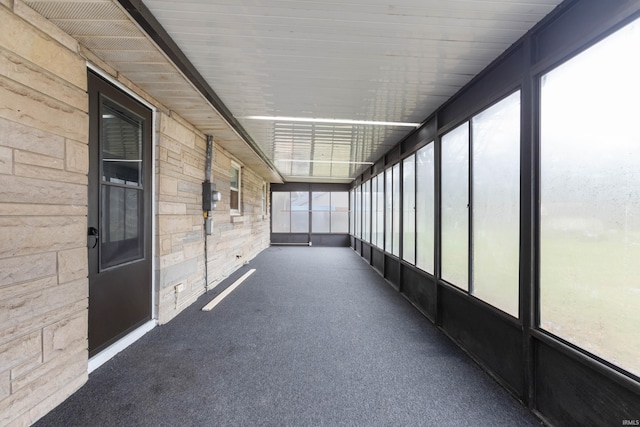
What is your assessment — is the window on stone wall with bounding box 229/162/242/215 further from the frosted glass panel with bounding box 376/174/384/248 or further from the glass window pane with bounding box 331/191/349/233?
the glass window pane with bounding box 331/191/349/233

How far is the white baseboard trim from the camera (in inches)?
88.7

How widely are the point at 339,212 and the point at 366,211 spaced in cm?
324

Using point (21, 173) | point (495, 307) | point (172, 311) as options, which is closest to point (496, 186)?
point (495, 307)

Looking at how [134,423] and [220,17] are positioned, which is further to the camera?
[220,17]

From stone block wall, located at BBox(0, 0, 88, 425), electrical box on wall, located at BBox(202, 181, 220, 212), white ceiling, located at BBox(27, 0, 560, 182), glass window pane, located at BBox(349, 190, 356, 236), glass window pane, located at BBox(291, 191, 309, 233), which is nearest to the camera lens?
stone block wall, located at BBox(0, 0, 88, 425)

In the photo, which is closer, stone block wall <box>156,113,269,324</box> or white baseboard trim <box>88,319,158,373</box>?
white baseboard trim <box>88,319,158,373</box>

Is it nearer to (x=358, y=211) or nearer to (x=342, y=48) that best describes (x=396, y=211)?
(x=342, y=48)

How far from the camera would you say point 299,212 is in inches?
440

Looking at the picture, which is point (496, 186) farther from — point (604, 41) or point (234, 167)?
point (234, 167)

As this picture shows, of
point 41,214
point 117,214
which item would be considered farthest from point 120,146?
point 41,214

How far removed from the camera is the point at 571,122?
1643mm

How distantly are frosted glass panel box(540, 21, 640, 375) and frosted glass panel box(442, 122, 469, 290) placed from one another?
0.99m

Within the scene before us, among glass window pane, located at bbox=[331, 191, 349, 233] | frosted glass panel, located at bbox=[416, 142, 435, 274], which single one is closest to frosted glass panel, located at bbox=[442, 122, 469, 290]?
frosted glass panel, located at bbox=[416, 142, 435, 274]

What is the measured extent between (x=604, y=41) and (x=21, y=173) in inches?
137
